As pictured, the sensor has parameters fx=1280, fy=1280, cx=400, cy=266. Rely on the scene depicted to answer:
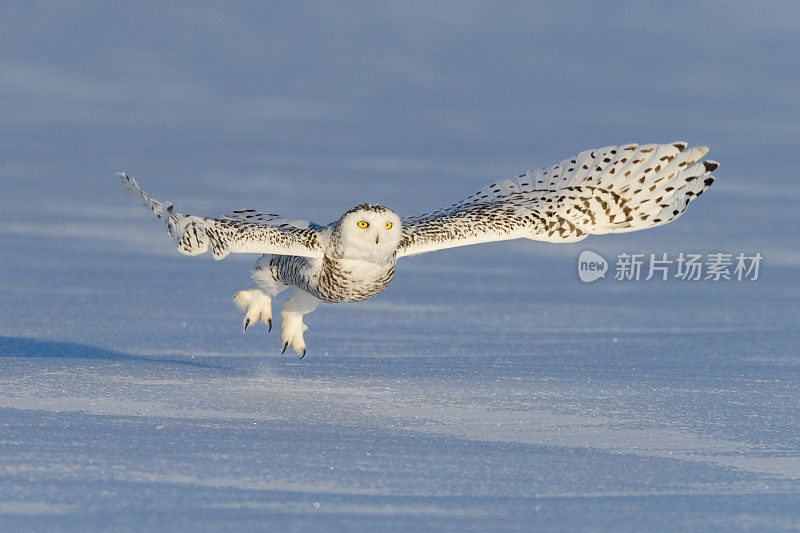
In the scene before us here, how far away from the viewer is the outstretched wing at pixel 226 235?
548 inches

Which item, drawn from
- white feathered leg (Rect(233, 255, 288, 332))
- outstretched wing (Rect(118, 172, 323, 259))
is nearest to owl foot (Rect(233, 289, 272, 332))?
white feathered leg (Rect(233, 255, 288, 332))

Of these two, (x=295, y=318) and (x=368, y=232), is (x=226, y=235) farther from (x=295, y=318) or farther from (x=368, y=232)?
(x=295, y=318)

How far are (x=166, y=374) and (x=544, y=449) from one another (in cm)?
559

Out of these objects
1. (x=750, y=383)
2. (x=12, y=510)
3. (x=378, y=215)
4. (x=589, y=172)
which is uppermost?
(x=589, y=172)

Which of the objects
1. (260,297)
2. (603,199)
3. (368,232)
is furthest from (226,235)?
(603,199)

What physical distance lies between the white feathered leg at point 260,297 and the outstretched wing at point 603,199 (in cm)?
202

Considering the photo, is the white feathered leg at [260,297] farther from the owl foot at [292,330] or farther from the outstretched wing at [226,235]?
the outstretched wing at [226,235]

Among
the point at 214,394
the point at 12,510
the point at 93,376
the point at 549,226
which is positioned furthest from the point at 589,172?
the point at 12,510

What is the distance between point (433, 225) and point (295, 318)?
242 centimetres

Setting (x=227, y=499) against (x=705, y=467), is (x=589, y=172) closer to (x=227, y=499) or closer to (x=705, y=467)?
(x=705, y=467)

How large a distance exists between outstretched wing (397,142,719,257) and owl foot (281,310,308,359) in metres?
2.02

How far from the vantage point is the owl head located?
13727 millimetres

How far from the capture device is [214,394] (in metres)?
15.3

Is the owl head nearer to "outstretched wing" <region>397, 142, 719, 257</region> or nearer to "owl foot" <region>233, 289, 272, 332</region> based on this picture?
"outstretched wing" <region>397, 142, 719, 257</region>
